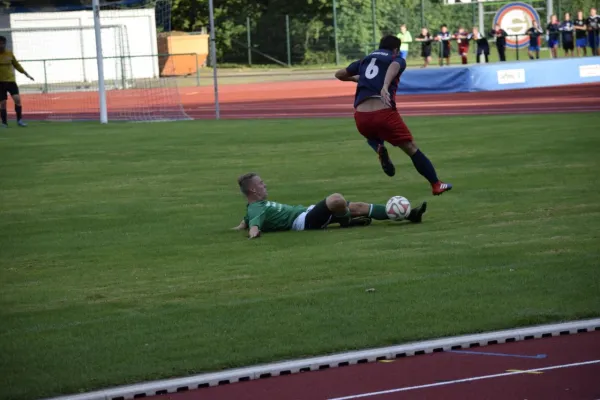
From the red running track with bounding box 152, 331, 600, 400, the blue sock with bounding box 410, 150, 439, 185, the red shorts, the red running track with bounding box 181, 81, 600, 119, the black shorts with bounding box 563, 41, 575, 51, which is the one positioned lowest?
the red running track with bounding box 181, 81, 600, 119

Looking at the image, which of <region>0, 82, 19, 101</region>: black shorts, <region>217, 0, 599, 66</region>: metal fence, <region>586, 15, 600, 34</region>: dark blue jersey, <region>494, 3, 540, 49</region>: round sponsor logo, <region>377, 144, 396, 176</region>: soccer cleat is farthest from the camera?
<region>217, 0, 599, 66</region>: metal fence

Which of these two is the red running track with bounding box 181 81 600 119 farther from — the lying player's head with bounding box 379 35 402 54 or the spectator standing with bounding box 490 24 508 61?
the lying player's head with bounding box 379 35 402 54

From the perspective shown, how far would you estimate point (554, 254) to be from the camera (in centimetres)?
1010

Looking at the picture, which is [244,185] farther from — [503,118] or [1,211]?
[503,118]

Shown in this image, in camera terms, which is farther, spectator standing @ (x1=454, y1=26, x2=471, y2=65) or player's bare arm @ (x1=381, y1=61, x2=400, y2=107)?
spectator standing @ (x1=454, y1=26, x2=471, y2=65)

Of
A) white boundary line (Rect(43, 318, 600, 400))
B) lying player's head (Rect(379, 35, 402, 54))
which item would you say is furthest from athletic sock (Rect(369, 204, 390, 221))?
white boundary line (Rect(43, 318, 600, 400))

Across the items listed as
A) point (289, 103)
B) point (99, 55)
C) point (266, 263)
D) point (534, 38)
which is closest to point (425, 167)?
point (266, 263)

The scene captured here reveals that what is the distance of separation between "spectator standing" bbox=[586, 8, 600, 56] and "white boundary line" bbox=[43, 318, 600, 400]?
3541 centimetres

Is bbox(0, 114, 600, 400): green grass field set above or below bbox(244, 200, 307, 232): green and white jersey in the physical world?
below

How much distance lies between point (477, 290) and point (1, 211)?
25.1ft

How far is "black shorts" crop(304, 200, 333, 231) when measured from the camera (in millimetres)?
11867

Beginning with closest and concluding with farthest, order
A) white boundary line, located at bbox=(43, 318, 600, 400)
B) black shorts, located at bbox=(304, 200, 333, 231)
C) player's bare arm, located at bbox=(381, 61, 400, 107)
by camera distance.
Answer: white boundary line, located at bbox=(43, 318, 600, 400) → black shorts, located at bbox=(304, 200, 333, 231) → player's bare arm, located at bbox=(381, 61, 400, 107)

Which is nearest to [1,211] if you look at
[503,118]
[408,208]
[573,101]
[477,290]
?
[408,208]

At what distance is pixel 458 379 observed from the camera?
6.86 m
